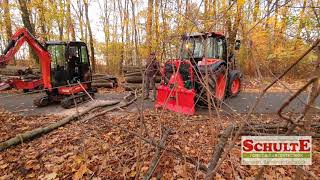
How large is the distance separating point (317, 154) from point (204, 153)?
1.78 metres

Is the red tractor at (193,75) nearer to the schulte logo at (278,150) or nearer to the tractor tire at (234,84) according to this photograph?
the tractor tire at (234,84)

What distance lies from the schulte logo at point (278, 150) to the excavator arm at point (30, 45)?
7.30 metres

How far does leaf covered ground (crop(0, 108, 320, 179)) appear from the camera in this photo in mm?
3469

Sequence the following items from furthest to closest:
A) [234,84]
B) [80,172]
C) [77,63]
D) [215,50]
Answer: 1. [234,84]
2. [77,63]
3. [215,50]
4. [80,172]

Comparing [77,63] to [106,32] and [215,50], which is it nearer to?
[215,50]

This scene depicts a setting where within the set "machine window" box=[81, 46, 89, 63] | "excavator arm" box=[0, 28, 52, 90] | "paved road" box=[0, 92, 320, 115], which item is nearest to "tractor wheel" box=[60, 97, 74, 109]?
"paved road" box=[0, 92, 320, 115]

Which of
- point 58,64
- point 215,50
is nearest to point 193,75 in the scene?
point 215,50

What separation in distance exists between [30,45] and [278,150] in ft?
27.1

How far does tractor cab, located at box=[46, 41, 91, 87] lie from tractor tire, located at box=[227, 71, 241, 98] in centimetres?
576

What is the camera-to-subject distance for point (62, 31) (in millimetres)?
21094

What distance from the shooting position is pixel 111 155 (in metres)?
4.16

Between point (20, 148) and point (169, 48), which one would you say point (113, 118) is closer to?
point (20, 148)

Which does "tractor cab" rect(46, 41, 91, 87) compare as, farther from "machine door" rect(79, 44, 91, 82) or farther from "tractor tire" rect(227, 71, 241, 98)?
"tractor tire" rect(227, 71, 241, 98)

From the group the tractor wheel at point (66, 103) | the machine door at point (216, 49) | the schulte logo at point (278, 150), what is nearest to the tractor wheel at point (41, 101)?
the tractor wheel at point (66, 103)
